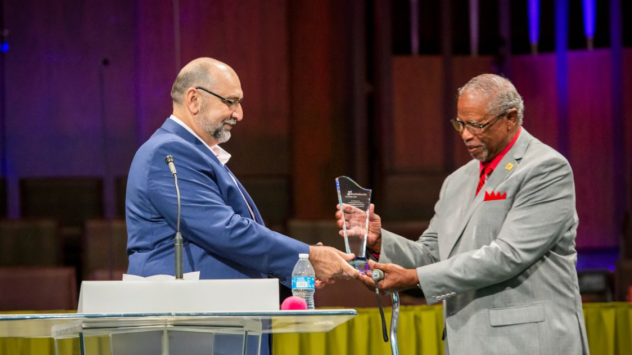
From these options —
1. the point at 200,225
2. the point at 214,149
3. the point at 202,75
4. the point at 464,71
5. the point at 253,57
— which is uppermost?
the point at 253,57

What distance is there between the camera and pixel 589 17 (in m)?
8.75

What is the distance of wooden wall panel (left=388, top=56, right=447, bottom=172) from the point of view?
8.75m

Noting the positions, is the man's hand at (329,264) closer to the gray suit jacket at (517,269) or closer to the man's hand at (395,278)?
the man's hand at (395,278)

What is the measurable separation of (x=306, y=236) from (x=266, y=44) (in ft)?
11.1

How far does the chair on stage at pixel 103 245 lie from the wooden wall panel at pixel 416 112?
324 cm

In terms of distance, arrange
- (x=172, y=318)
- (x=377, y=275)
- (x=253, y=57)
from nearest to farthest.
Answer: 1. (x=172, y=318)
2. (x=377, y=275)
3. (x=253, y=57)

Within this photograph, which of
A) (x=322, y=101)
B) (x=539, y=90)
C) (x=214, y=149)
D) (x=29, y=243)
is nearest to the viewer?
(x=214, y=149)

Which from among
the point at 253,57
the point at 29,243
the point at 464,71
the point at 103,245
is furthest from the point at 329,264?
the point at 253,57

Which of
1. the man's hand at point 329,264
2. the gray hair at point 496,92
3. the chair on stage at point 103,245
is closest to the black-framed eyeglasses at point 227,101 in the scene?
the man's hand at point 329,264

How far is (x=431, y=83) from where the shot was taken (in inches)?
346

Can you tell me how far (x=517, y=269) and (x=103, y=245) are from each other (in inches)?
158

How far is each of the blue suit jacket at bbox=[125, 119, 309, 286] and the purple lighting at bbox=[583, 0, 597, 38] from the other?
21.3 feet

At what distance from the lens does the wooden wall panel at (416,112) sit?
875 cm

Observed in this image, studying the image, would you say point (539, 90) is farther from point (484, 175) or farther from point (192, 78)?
point (192, 78)
